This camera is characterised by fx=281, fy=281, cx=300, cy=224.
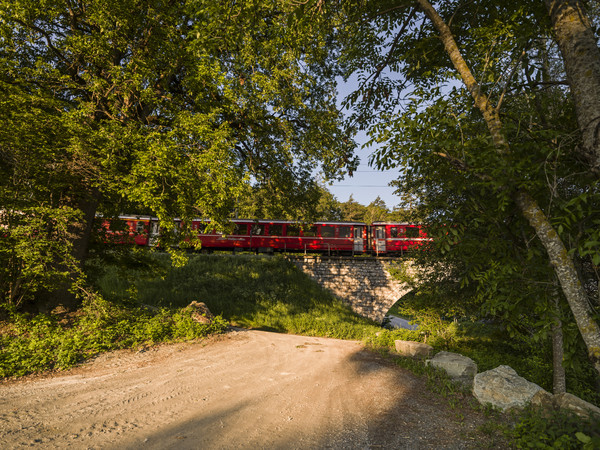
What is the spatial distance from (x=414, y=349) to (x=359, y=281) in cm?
1275

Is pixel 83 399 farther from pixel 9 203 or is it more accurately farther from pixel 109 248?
pixel 109 248

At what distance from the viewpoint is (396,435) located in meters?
3.22

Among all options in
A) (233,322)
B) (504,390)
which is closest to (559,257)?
(504,390)

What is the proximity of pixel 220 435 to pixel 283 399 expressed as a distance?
1218mm

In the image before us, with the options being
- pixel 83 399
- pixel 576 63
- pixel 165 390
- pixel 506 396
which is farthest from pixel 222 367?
pixel 576 63

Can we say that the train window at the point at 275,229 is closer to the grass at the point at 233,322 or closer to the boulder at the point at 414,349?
the grass at the point at 233,322

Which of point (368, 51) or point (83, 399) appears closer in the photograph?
point (83, 399)

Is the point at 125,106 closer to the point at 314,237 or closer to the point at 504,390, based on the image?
the point at 504,390

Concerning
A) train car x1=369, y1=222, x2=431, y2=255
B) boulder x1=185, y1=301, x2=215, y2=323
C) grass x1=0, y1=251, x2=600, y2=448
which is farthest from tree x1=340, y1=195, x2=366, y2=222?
boulder x1=185, y1=301, x2=215, y2=323

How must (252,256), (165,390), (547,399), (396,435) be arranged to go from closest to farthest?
(396,435) → (547,399) → (165,390) → (252,256)

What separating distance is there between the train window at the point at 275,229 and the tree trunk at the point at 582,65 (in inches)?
727

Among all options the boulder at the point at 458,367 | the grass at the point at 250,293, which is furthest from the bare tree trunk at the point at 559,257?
the grass at the point at 250,293

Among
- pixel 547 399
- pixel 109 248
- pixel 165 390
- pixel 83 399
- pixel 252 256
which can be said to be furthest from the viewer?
pixel 252 256

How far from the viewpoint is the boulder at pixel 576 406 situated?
3059 mm
